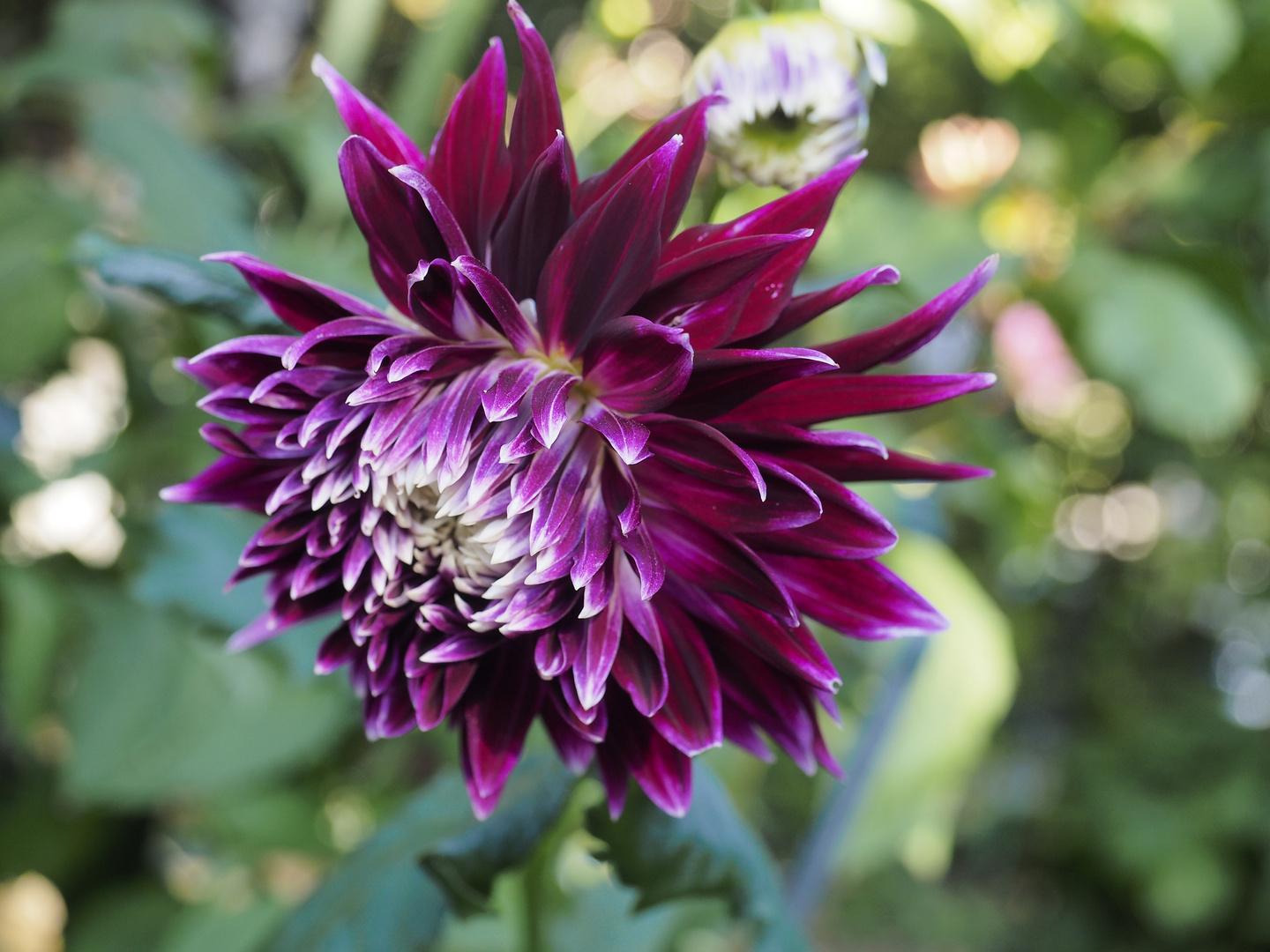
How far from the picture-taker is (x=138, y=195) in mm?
1005

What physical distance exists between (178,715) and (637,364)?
816 mm

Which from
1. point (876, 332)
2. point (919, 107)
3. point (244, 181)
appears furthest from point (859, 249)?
point (919, 107)

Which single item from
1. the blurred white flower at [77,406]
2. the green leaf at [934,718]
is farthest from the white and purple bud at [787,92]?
the blurred white flower at [77,406]

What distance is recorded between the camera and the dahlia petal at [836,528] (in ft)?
1.22

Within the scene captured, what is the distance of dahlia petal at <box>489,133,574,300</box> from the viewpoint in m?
0.35

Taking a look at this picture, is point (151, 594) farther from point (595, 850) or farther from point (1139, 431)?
point (1139, 431)

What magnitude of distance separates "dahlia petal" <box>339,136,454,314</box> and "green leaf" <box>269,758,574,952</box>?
0.92ft

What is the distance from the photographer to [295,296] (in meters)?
0.40

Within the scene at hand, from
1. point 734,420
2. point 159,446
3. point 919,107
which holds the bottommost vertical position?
point 919,107

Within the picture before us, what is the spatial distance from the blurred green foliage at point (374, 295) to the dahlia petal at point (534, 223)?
163 millimetres

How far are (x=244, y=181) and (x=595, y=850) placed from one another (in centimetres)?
107

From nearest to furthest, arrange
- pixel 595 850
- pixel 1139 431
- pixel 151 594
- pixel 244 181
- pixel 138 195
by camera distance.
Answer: pixel 595 850, pixel 151 594, pixel 138 195, pixel 244 181, pixel 1139 431

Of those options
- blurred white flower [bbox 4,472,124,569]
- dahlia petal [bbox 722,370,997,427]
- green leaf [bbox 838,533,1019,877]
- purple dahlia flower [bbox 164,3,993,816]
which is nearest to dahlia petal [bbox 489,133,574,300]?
purple dahlia flower [bbox 164,3,993,816]

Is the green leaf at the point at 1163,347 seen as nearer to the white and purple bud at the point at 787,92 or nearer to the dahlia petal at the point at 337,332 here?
the white and purple bud at the point at 787,92
